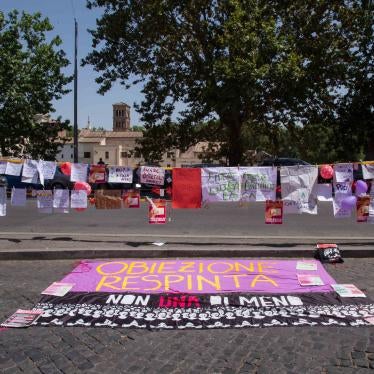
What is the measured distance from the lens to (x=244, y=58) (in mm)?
25609

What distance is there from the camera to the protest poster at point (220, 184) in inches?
370

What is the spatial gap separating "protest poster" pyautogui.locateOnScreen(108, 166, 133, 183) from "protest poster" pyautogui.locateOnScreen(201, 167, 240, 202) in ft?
4.49

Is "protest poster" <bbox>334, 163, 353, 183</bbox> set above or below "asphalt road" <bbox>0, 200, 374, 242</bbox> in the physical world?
above

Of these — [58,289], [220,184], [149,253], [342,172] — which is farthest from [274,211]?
[58,289]

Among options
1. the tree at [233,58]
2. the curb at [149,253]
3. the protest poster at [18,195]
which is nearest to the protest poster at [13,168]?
the protest poster at [18,195]

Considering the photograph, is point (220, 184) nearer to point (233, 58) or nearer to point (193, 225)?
point (193, 225)

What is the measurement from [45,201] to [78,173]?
0.81 m

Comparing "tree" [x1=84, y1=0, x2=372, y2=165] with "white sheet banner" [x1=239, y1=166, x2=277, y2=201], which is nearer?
"white sheet banner" [x1=239, y1=166, x2=277, y2=201]

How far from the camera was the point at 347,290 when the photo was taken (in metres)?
6.47

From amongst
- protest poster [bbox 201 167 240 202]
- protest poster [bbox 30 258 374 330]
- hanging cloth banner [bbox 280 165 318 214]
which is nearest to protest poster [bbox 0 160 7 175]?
protest poster [bbox 30 258 374 330]

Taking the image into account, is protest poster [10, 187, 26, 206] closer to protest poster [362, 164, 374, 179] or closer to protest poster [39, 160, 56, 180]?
protest poster [39, 160, 56, 180]

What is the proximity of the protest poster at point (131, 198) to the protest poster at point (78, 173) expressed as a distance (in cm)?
81

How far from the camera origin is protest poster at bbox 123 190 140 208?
9.69 m

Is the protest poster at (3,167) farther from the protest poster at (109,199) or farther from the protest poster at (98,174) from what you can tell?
the protest poster at (109,199)
